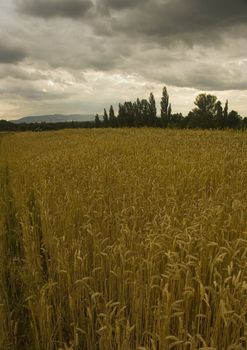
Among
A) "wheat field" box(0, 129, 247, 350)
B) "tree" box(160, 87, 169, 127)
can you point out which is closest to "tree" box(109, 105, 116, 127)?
"tree" box(160, 87, 169, 127)

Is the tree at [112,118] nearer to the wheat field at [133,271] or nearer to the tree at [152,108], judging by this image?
the tree at [152,108]

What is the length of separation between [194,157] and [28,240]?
515 centimetres

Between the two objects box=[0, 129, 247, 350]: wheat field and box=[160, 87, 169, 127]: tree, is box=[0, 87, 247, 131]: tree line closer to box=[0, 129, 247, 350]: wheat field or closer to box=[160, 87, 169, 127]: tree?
box=[160, 87, 169, 127]: tree

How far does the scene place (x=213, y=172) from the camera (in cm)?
678

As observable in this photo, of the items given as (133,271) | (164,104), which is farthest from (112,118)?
(133,271)

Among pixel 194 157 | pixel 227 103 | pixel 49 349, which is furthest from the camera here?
pixel 227 103

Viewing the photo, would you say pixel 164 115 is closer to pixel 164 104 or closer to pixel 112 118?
pixel 164 104

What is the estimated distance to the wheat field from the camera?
2.50m

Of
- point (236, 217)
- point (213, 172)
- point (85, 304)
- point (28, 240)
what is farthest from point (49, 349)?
point (213, 172)

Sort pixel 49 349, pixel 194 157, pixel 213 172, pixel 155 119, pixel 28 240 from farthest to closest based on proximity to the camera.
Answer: pixel 155 119 → pixel 194 157 → pixel 213 172 → pixel 28 240 → pixel 49 349

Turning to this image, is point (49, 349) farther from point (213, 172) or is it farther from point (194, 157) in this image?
point (194, 157)

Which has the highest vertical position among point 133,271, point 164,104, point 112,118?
point 164,104

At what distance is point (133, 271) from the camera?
3.05 metres

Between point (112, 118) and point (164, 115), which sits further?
point (112, 118)
